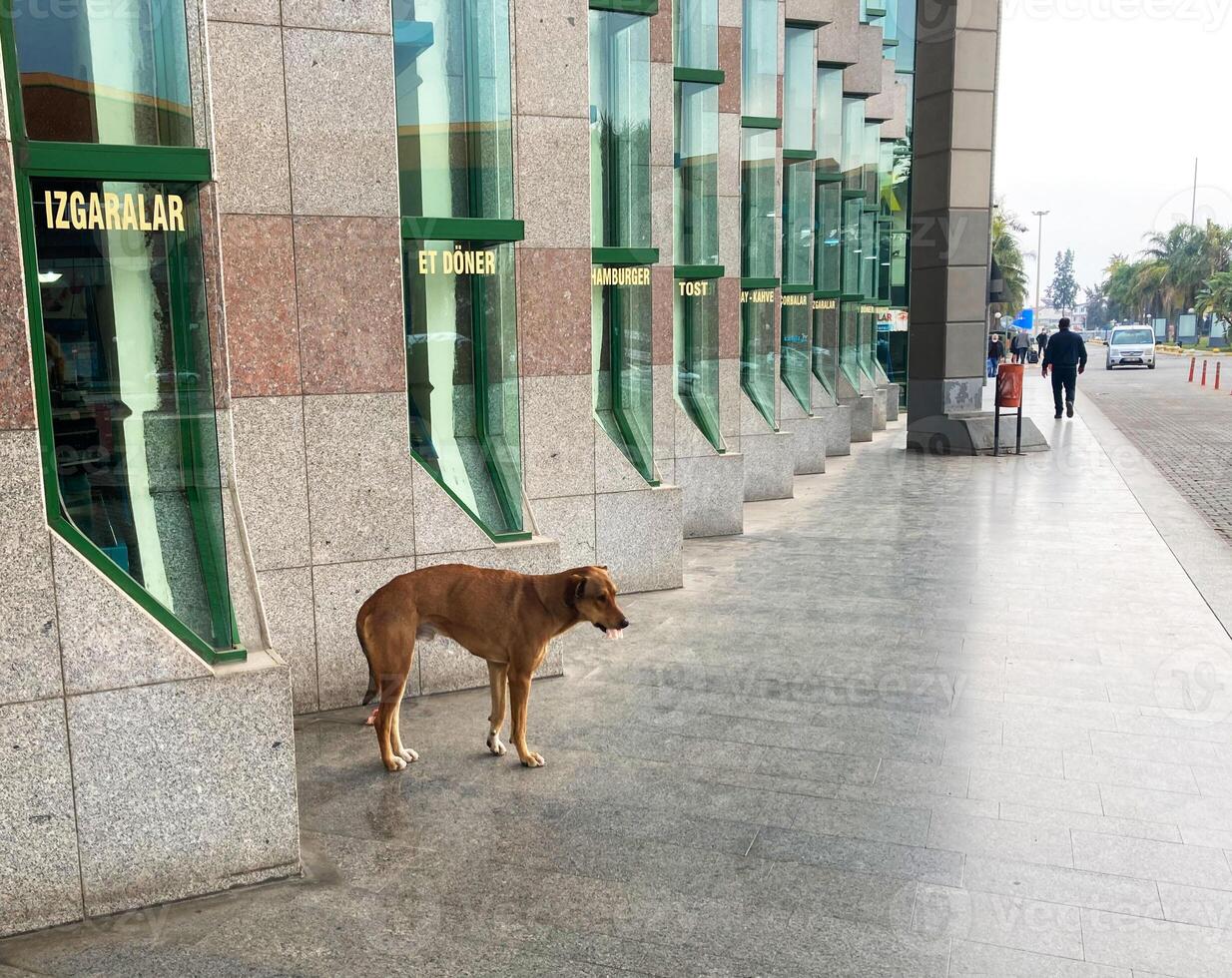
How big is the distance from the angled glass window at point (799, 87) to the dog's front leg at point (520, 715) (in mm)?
15020

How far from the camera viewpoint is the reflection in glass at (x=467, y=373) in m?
8.31

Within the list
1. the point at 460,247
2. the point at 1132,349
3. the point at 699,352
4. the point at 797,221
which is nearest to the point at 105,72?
the point at 460,247

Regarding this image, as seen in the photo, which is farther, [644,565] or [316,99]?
[644,565]

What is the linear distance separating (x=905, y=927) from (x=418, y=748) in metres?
3.25

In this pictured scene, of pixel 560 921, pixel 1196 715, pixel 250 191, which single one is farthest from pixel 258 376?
pixel 1196 715

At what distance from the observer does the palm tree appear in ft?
270

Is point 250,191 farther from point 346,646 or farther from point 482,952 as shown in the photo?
point 482,952

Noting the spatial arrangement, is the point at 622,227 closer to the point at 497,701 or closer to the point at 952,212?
the point at 497,701

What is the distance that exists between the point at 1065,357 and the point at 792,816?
77.0 ft

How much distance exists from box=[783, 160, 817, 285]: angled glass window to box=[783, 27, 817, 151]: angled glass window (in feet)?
1.37

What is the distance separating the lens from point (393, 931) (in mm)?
4938

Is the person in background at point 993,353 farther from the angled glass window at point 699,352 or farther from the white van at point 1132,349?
the angled glass window at point 699,352

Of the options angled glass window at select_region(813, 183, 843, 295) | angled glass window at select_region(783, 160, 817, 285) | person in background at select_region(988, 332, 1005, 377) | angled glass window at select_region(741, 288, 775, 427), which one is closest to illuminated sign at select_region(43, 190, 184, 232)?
angled glass window at select_region(741, 288, 775, 427)

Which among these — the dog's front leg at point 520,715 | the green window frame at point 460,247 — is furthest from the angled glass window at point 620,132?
the dog's front leg at point 520,715
